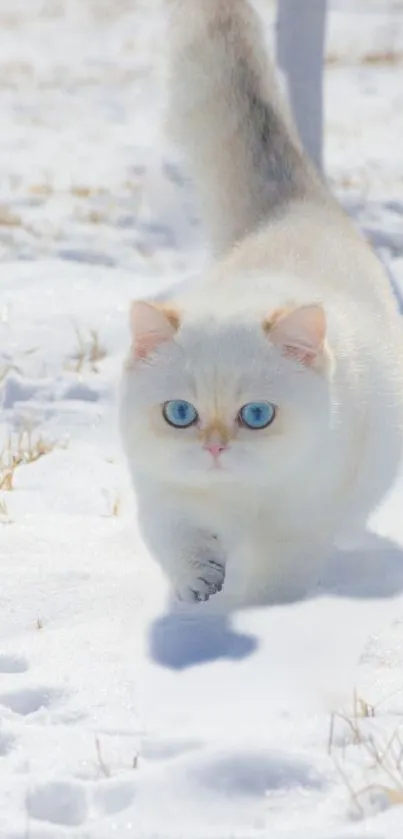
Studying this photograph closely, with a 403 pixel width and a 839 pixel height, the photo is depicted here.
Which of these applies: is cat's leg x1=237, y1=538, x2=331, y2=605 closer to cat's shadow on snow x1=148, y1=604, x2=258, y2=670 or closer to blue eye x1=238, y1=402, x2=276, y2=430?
cat's shadow on snow x1=148, y1=604, x2=258, y2=670

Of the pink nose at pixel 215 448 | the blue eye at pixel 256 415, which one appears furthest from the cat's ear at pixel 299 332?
the pink nose at pixel 215 448

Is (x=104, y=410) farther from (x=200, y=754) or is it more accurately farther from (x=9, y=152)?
(x=9, y=152)

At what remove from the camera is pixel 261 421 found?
291 cm

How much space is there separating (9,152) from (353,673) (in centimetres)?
744

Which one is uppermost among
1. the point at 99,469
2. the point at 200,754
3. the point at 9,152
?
the point at 9,152

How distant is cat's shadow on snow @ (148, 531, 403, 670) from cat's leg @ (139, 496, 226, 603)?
3.9 inches

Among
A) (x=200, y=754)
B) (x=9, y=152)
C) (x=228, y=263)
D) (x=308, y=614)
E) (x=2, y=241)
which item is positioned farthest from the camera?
(x=9, y=152)

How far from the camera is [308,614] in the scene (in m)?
2.89

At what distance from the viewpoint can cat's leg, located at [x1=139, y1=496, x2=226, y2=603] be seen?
10.3 feet

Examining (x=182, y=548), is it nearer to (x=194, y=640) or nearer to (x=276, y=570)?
(x=276, y=570)

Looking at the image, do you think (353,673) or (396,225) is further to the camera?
(396,225)

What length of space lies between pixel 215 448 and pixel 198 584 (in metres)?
0.43

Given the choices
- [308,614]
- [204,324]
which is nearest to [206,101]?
[204,324]

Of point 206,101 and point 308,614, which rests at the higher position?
point 206,101
